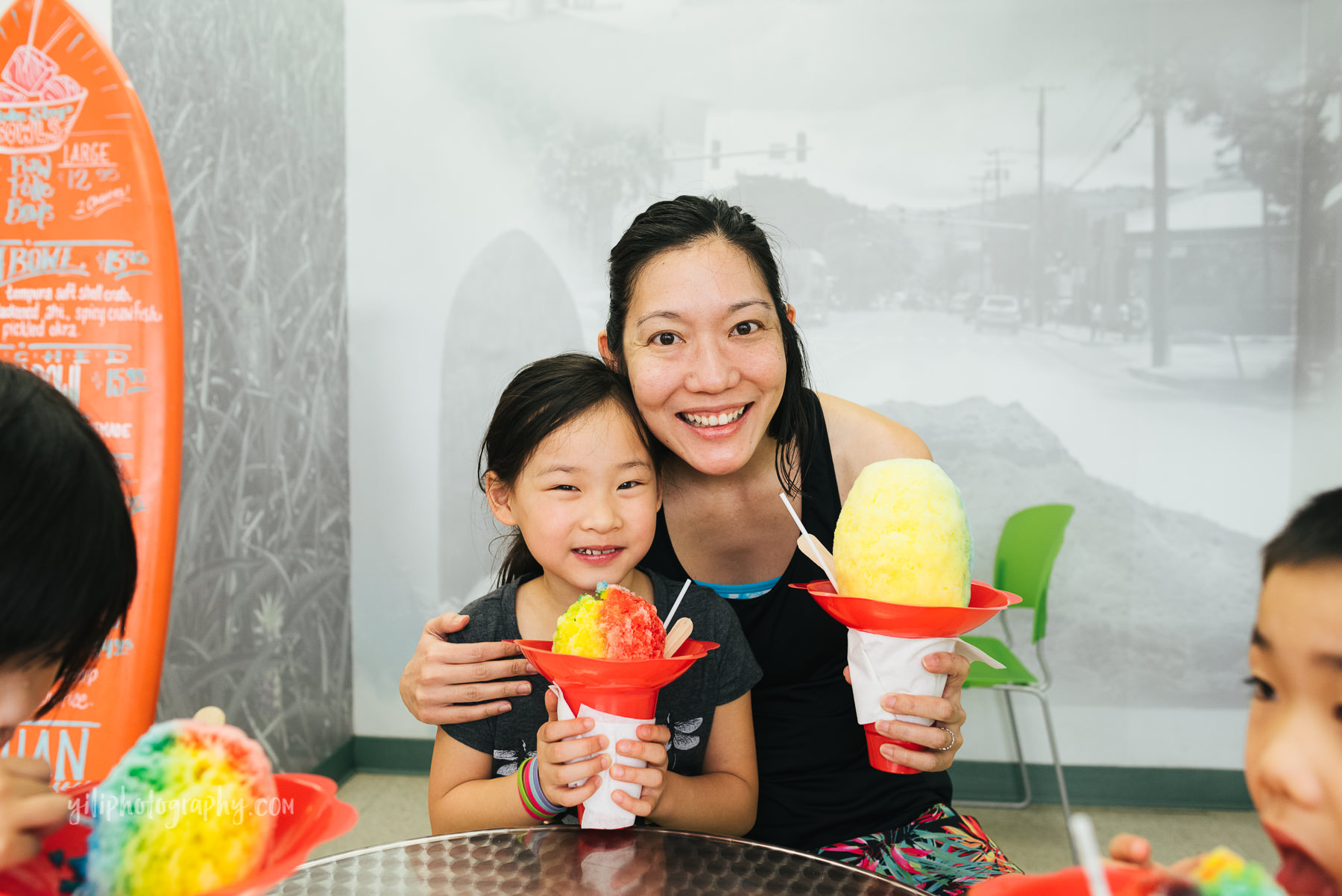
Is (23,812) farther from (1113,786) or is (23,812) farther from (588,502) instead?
(1113,786)

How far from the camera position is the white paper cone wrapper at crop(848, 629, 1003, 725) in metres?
1.33

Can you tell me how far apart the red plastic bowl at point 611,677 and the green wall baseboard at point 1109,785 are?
263cm

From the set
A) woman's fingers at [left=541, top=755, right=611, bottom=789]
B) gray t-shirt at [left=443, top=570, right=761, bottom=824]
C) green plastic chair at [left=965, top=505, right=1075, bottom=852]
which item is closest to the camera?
woman's fingers at [left=541, top=755, right=611, bottom=789]

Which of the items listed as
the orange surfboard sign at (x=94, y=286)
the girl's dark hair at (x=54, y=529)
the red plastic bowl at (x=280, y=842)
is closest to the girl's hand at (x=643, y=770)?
the red plastic bowl at (x=280, y=842)

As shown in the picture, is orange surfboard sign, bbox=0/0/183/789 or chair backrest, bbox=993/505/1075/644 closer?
orange surfboard sign, bbox=0/0/183/789

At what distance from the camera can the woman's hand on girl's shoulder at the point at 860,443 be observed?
190cm

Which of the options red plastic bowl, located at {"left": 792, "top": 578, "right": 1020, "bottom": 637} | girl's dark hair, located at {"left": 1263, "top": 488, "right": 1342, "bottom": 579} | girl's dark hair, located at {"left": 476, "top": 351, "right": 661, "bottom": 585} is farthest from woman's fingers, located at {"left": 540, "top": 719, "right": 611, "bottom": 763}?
girl's dark hair, located at {"left": 1263, "top": 488, "right": 1342, "bottom": 579}

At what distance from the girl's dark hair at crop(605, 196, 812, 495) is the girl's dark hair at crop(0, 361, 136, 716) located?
109cm

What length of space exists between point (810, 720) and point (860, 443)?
61 centimetres

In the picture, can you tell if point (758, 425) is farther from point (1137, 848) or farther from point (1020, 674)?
point (1020, 674)

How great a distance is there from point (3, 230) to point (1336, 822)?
8.52ft

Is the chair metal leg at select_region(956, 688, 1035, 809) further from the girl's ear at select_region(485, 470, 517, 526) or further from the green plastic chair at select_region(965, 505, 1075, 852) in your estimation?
the girl's ear at select_region(485, 470, 517, 526)

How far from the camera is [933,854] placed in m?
1.48

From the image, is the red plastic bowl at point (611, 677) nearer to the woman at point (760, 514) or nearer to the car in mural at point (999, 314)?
the woman at point (760, 514)
